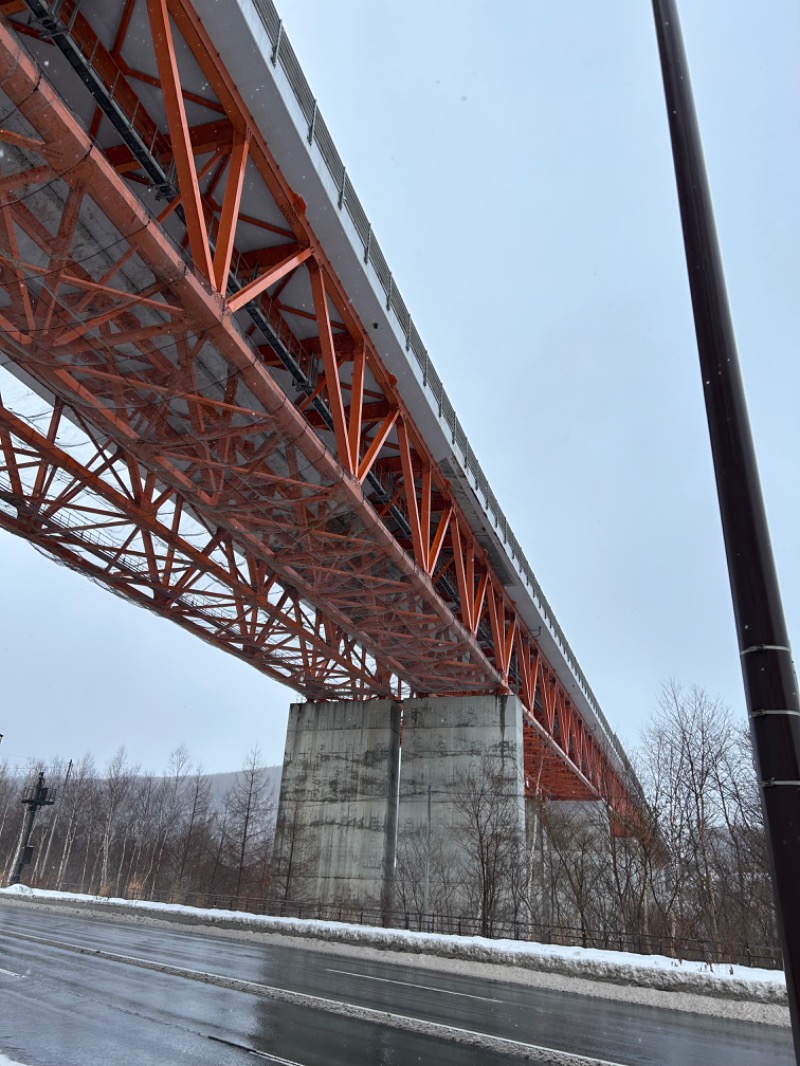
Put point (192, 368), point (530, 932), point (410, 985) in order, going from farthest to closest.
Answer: point (530, 932) < point (410, 985) < point (192, 368)

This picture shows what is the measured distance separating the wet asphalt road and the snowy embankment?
91.9 inches

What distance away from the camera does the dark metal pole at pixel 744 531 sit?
125 inches

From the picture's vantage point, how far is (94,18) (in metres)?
11.9

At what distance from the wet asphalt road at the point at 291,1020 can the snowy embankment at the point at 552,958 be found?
7.66ft

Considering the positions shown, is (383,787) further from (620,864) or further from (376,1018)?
(376,1018)

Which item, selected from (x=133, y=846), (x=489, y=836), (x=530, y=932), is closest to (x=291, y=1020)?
(x=530, y=932)

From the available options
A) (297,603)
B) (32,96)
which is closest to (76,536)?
(297,603)

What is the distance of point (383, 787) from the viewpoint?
112ft

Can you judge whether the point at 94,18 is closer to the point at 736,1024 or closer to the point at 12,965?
Result: the point at 12,965

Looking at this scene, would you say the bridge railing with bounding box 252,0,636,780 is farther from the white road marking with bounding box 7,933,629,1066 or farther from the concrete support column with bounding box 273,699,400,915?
the white road marking with bounding box 7,933,629,1066

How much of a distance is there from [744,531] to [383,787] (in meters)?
32.9

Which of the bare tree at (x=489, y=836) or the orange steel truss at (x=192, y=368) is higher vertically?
the orange steel truss at (x=192, y=368)

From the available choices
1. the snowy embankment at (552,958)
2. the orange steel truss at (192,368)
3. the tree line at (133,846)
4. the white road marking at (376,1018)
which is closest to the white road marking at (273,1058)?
the white road marking at (376,1018)

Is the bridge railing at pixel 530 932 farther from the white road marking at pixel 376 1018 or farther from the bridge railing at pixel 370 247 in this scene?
the bridge railing at pixel 370 247
